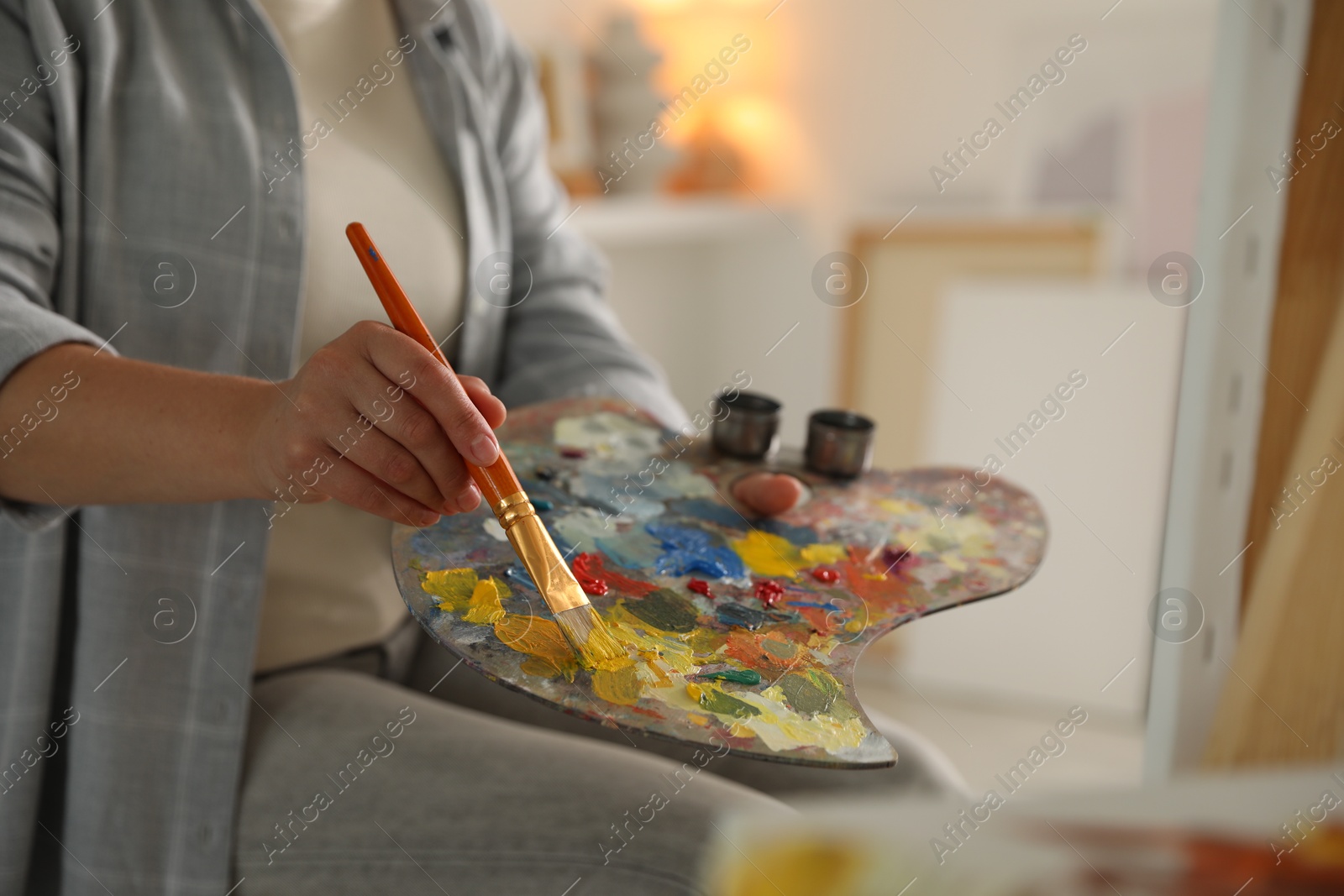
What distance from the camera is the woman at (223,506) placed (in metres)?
0.55

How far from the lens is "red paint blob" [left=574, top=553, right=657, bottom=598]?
1.89ft

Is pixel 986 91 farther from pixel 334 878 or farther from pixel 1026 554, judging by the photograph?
pixel 334 878

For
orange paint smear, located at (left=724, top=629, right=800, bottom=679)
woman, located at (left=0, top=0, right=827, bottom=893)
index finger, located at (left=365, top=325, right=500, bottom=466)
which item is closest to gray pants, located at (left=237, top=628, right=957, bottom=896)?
woman, located at (left=0, top=0, right=827, bottom=893)

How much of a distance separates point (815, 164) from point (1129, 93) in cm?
76

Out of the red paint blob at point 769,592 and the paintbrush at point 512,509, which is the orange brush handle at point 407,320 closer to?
the paintbrush at point 512,509

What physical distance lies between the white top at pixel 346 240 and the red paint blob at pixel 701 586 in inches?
9.9

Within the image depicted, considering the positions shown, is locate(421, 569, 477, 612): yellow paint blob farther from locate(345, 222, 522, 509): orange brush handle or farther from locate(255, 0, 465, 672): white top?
locate(255, 0, 465, 672): white top

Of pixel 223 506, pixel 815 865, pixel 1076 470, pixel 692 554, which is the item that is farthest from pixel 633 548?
pixel 1076 470

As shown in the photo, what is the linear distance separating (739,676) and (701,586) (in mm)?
93

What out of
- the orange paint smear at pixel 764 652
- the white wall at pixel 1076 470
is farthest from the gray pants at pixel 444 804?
the white wall at pixel 1076 470

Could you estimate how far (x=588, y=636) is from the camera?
0.51 m

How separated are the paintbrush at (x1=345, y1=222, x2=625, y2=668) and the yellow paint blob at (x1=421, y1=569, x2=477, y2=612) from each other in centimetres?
3

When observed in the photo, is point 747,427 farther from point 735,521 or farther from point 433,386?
point 433,386

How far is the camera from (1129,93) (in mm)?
2391
